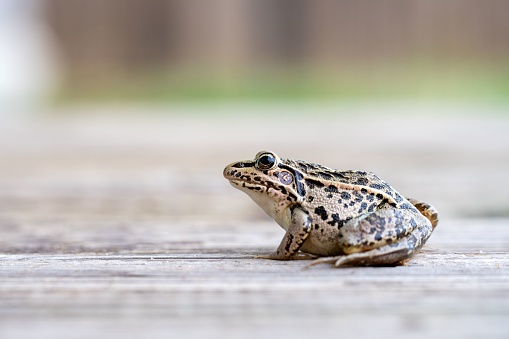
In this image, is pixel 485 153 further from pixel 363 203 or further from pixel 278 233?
pixel 363 203

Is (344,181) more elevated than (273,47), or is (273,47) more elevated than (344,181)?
(273,47)

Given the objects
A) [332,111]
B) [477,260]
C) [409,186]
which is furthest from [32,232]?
[332,111]

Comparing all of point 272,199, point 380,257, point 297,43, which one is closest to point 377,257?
point 380,257

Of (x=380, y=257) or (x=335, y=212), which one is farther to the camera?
(x=335, y=212)

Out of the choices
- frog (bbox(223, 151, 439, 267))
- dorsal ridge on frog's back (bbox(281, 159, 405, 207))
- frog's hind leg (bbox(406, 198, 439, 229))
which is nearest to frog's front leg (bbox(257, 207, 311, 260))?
frog (bbox(223, 151, 439, 267))

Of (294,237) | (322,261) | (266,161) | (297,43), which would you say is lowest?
(322,261)

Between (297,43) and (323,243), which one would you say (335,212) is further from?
(297,43)

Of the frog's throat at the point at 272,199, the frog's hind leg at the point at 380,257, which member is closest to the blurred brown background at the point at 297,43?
the frog's throat at the point at 272,199

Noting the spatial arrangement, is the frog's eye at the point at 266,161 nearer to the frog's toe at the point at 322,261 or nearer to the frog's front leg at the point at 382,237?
the frog's front leg at the point at 382,237
